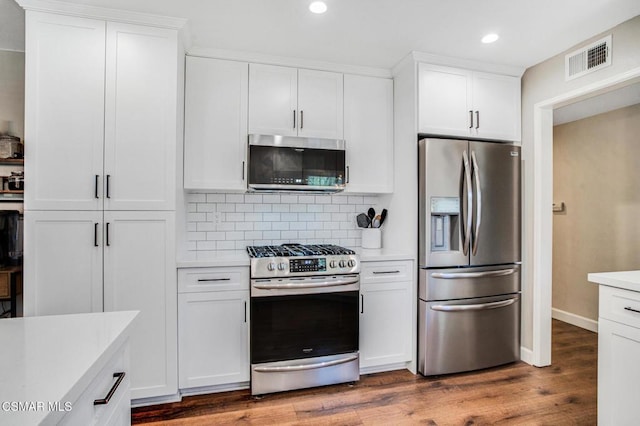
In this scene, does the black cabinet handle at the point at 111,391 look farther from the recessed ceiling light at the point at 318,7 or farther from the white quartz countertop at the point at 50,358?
the recessed ceiling light at the point at 318,7

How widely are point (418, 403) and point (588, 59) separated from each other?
9.12 feet

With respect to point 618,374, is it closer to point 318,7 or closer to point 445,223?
point 445,223

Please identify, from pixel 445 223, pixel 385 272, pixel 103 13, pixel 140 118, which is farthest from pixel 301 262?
pixel 103 13

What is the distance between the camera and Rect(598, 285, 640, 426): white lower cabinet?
1.64m

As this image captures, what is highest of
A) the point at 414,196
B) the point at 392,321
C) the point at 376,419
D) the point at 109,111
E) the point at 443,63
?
the point at 443,63

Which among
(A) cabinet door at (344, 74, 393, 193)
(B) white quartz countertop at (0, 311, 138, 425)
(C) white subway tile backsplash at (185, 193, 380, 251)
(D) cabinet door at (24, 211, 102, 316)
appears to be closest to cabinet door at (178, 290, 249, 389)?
(D) cabinet door at (24, 211, 102, 316)

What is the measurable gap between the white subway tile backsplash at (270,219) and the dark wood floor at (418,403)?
4.01 ft

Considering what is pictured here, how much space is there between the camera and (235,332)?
7.93 feet

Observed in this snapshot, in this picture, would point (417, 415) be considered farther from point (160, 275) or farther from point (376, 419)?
point (160, 275)

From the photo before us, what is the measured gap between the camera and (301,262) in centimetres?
245

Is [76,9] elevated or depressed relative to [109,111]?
elevated

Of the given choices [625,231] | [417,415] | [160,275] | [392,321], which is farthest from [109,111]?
[625,231]

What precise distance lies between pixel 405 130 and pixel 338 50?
851mm

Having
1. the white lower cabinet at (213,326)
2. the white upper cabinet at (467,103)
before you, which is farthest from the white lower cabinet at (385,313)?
the white upper cabinet at (467,103)
